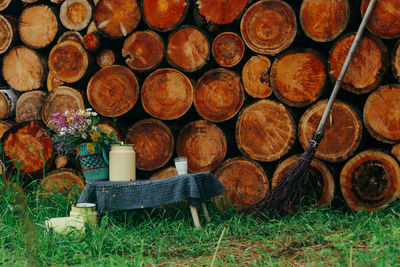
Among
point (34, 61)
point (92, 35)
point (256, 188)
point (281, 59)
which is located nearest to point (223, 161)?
point (256, 188)

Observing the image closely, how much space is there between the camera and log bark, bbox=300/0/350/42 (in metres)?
2.54

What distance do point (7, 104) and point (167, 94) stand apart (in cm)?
143

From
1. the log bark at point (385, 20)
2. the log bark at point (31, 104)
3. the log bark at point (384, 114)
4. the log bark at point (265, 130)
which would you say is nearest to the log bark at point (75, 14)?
the log bark at point (31, 104)

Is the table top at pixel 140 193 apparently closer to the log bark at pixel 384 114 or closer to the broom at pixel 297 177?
the broom at pixel 297 177

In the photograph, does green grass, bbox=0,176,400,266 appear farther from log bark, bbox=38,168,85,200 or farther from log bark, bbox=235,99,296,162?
log bark, bbox=235,99,296,162

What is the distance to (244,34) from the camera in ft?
8.93

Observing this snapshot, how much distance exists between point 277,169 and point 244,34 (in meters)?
0.98

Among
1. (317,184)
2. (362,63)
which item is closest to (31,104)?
(317,184)

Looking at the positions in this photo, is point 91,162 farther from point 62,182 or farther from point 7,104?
point 7,104

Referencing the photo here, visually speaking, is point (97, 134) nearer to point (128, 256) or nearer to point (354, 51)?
point (128, 256)

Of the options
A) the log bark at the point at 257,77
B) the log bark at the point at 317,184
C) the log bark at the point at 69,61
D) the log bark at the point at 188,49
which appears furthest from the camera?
the log bark at the point at 69,61

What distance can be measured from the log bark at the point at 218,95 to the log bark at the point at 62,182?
44.1 inches

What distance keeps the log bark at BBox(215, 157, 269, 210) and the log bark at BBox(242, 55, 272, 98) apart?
49cm

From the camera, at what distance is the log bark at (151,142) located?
290cm
